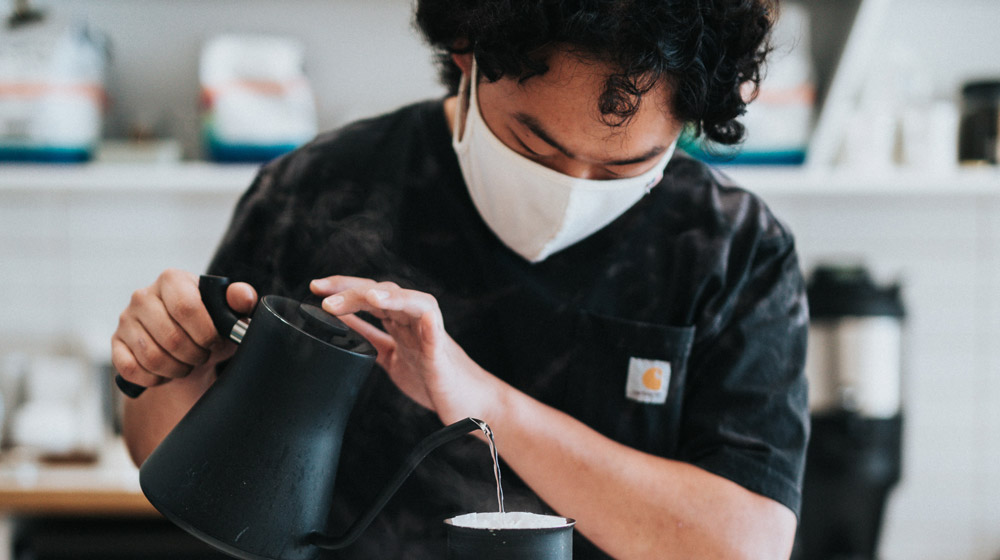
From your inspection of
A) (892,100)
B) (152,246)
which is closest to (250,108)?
(152,246)

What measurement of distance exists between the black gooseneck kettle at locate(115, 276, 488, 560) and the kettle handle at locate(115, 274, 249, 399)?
0.04 metres

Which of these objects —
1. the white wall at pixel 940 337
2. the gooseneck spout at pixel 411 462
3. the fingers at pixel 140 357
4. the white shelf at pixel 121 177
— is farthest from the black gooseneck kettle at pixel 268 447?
the white wall at pixel 940 337

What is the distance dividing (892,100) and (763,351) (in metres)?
1.71

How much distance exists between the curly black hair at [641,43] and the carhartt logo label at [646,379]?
299 millimetres

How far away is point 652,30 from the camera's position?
0.72 m

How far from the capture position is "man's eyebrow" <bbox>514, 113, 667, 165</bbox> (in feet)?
2.66

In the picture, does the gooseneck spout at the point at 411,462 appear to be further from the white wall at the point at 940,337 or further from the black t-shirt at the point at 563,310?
the white wall at the point at 940,337

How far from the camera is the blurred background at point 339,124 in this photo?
6.58 feet

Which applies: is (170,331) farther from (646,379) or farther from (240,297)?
(646,379)

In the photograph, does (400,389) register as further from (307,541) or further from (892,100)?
(892,100)

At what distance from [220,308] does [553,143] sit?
0.36 metres

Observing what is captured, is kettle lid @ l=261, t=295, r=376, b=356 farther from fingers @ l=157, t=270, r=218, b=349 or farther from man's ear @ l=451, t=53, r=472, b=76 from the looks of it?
man's ear @ l=451, t=53, r=472, b=76

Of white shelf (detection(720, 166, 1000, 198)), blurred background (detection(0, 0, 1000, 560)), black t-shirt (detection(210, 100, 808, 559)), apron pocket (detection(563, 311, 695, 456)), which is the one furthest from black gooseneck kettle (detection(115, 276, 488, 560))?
white shelf (detection(720, 166, 1000, 198))

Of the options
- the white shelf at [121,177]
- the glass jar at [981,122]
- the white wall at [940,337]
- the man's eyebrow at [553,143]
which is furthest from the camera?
the white wall at [940,337]
